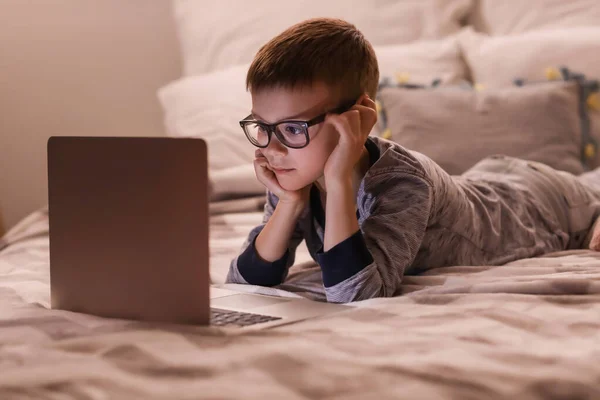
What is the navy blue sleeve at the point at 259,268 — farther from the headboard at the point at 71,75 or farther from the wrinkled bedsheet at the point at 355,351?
the headboard at the point at 71,75

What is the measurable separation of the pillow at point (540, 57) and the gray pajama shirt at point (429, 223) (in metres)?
0.47

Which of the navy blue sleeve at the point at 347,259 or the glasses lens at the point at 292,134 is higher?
the glasses lens at the point at 292,134

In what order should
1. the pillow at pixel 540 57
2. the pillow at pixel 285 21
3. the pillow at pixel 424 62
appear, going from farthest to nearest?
the pillow at pixel 285 21
the pillow at pixel 424 62
the pillow at pixel 540 57

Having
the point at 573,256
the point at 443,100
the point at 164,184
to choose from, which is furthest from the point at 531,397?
the point at 443,100

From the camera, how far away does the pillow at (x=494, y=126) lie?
2.00 m

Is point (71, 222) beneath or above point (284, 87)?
beneath

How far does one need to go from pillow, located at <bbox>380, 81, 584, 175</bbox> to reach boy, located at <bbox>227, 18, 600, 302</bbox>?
55cm

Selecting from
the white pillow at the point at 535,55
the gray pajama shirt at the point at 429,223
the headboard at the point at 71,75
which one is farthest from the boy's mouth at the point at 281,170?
the headboard at the point at 71,75

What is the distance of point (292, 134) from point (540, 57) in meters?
1.25

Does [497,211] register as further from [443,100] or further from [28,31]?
[28,31]

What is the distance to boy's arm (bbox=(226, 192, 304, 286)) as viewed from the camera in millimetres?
1284

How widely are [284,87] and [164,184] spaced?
11.3 inches

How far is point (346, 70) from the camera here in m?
1.22

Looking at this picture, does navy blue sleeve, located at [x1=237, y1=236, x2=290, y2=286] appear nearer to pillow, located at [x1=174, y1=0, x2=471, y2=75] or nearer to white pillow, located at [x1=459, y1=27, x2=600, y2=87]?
white pillow, located at [x1=459, y1=27, x2=600, y2=87]
